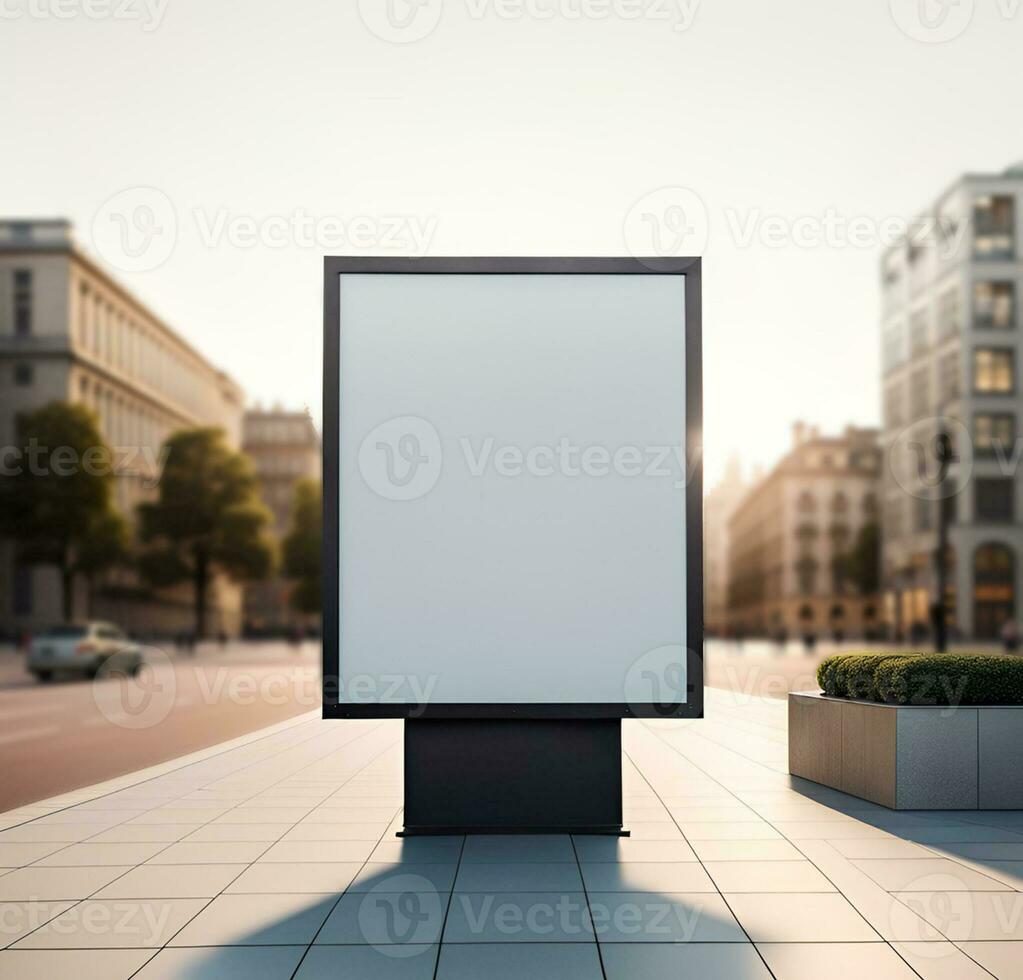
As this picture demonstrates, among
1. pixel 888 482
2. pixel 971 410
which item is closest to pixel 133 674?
pixel 971 410

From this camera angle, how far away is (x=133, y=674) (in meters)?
33.0

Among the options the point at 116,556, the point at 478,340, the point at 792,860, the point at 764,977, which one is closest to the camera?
the point at 764,977

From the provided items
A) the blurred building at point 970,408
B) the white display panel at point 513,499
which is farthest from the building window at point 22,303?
the white display panel at point 513,499

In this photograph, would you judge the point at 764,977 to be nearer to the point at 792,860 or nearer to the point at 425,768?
the point at 792,860

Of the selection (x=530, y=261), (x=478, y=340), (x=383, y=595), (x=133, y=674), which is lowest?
(x=133, y=674)

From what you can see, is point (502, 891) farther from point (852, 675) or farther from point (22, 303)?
point (22, 303)

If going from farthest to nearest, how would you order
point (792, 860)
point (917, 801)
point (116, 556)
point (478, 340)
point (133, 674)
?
1. point (116, 556)
2. point (133, 674)
3. point (917, 801)
4. point (478, 340)
5. point (792, 860)

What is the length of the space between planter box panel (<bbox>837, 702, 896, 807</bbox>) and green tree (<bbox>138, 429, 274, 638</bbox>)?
58145 millimetres

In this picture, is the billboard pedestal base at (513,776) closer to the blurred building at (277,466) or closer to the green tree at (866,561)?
the green tree at (866,561)

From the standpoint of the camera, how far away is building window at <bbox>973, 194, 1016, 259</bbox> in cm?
6781

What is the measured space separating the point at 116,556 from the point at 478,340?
161ft

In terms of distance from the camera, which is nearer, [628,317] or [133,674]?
[628,317]
